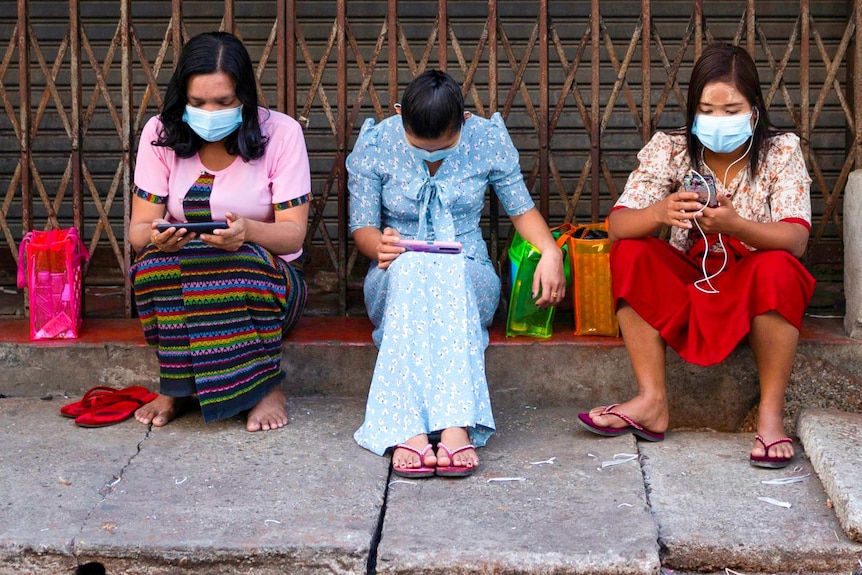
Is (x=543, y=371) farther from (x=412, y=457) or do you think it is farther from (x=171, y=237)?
(x=171, y=237)

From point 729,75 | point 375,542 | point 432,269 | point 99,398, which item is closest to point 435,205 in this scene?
point 432,269

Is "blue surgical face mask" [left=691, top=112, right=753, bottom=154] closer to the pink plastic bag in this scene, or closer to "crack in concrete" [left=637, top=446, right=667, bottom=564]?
"crack in concrete" [left=637, top=446, right=667, bottom=564]

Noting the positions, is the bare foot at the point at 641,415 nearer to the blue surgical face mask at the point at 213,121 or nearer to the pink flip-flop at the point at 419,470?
the pink flip-flop at the point at 419,470

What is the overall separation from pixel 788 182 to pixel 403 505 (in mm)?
1738

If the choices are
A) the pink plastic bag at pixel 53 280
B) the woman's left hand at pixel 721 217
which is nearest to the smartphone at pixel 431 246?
the woman's left hand at pixel 721 217

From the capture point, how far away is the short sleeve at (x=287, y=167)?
3.88m

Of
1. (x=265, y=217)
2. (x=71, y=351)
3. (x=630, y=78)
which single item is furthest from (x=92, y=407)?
(x=630, y=78)

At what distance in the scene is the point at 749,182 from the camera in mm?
3742

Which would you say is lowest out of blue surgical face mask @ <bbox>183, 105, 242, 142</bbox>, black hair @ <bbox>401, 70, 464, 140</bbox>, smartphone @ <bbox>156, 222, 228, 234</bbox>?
smartphone @ <bbox>156, 222, 228, 234</bbox>

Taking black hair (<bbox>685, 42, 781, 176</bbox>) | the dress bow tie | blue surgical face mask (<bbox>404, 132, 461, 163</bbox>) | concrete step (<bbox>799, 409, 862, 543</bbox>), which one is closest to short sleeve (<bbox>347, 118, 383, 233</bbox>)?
the dress bow tie

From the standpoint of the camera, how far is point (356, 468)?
343 centimetres

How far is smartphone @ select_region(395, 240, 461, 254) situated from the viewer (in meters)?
A: 3.57

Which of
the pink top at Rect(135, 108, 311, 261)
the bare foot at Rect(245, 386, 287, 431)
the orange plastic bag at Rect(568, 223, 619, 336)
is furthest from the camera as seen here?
the orange plastic bag at Rect(568, 223, 619, 336)

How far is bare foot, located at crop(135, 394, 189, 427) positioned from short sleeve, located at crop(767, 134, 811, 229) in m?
2.26
